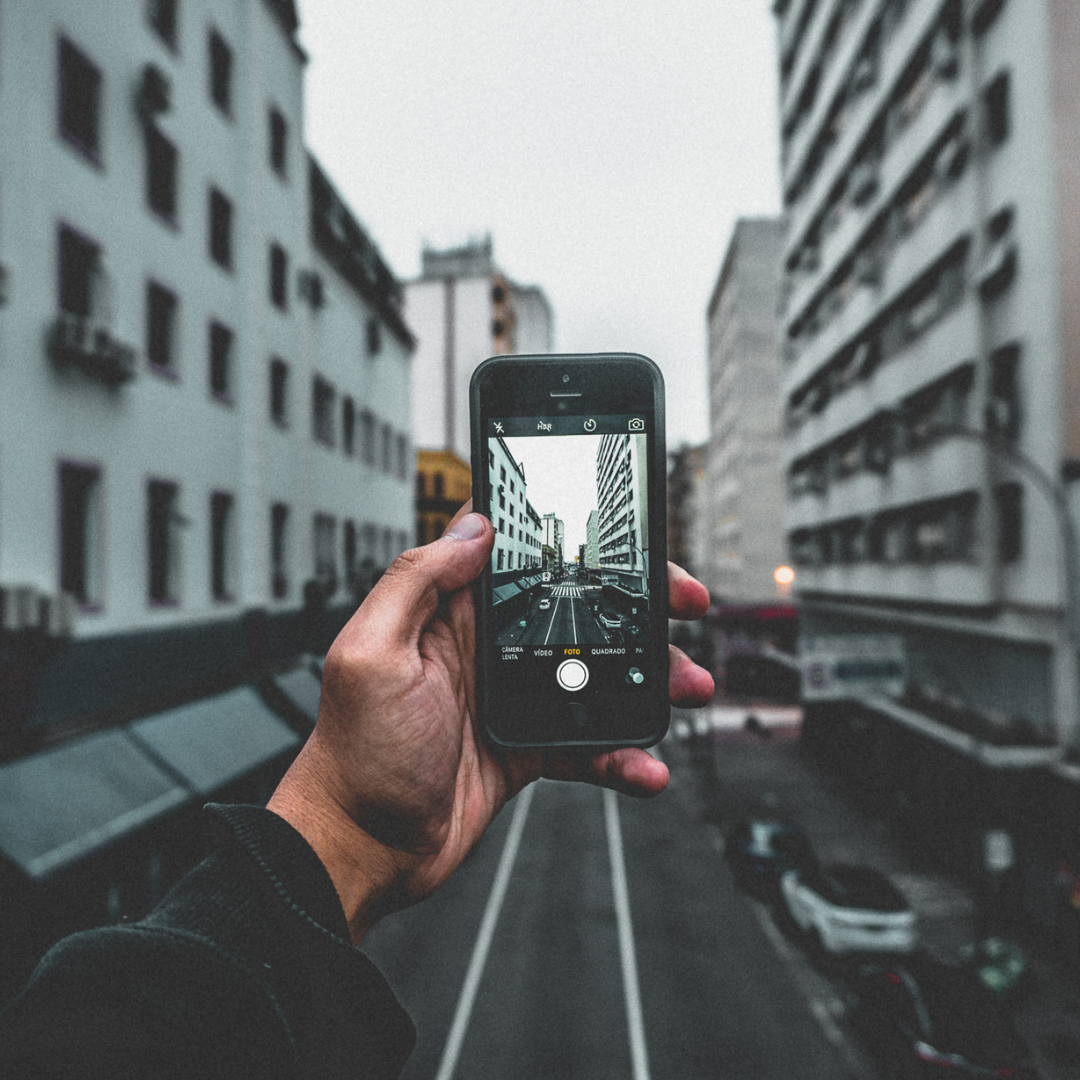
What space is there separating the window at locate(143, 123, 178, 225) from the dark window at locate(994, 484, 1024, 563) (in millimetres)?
21372

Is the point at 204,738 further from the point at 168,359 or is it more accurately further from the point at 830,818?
the point at 830,818

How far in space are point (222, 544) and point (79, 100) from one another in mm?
8746

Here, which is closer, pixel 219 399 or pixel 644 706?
pixel 644 706

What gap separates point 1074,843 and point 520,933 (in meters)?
14.1

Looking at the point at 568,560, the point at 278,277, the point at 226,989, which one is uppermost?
the point at 278,277

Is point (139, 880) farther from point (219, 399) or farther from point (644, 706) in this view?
point (644, 706)

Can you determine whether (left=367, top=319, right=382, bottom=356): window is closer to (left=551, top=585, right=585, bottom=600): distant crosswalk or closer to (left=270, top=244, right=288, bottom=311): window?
(left=270, top=244, right=288, bottom=311): window

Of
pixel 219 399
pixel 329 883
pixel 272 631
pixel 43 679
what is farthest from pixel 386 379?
pixel 329 883

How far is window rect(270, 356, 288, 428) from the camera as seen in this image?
62.8 feet

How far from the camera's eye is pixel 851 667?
19.5 meters

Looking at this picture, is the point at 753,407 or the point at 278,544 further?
the point at 753,407

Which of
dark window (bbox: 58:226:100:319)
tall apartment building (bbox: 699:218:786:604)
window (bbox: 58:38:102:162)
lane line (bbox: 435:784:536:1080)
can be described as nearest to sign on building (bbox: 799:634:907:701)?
lane line (bbox: 435:784:536:1080)

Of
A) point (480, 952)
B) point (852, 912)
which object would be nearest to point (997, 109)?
point (852, 912)

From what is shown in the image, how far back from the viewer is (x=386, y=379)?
1037 inches
